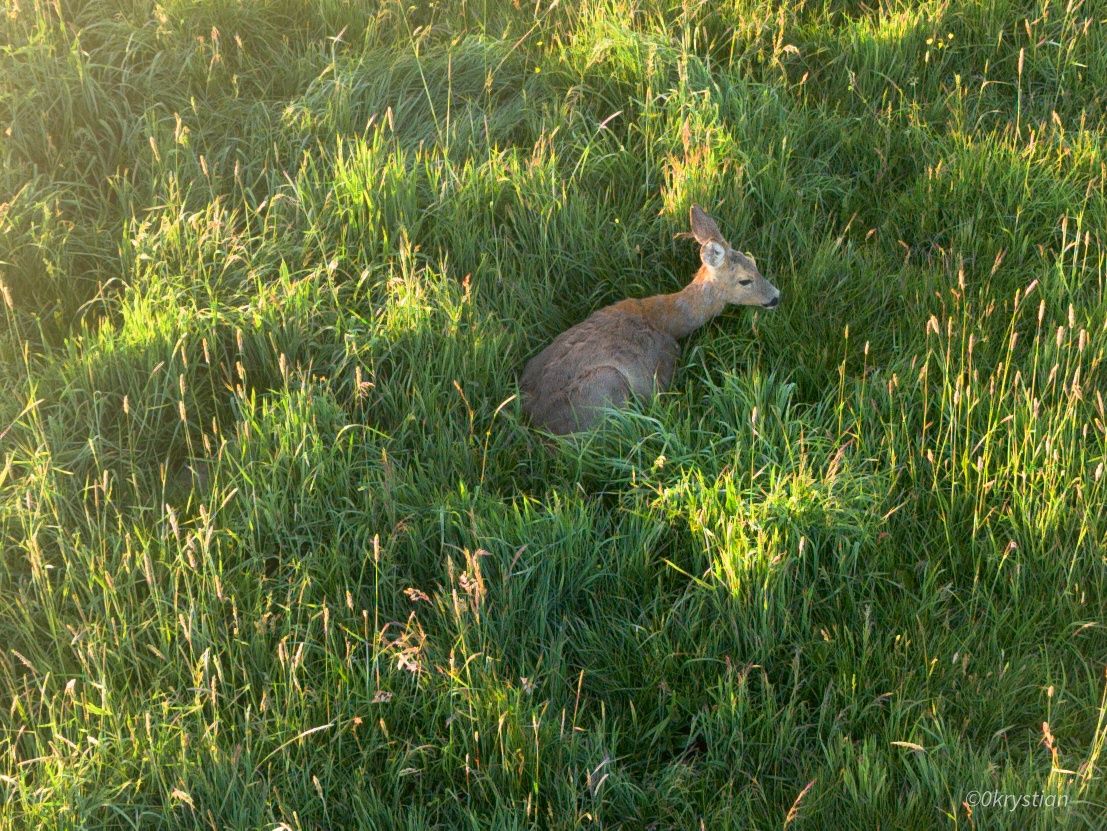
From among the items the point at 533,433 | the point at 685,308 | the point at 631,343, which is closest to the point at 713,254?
the point at 685,308

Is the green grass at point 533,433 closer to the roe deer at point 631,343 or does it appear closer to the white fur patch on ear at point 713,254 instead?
the roe deer at point 631,343

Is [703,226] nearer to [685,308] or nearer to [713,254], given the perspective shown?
[713,254]

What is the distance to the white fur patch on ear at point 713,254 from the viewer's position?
527cm

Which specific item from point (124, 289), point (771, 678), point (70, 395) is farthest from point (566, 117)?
point (771, 678)

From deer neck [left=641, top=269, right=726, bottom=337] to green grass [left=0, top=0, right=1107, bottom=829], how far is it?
0.17 meters

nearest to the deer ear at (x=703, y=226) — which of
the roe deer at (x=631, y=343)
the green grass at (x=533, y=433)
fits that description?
the roe deer at (x=631, y=343)

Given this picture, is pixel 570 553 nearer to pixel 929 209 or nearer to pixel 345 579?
pixel 345 579

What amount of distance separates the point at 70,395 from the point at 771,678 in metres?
2.79

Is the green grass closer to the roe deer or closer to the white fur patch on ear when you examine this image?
the roe deer

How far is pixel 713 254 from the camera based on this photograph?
5289 millimetres

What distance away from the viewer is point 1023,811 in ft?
10.2

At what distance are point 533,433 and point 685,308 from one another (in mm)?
1190

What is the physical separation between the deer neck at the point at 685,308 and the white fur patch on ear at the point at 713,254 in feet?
0.26

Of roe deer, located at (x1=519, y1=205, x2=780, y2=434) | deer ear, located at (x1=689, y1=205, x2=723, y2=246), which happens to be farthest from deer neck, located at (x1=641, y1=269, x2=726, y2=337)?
deer ear, located at (x1=689, y1=205, x2=723, y2=246)
